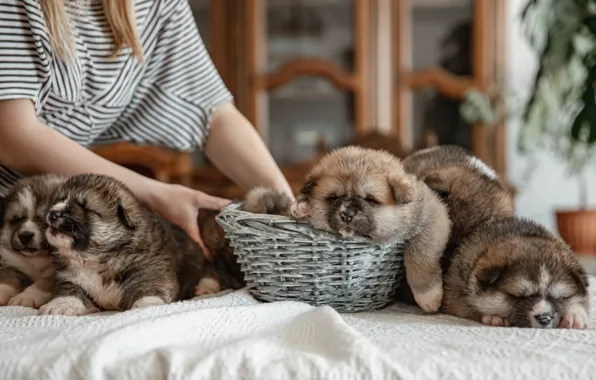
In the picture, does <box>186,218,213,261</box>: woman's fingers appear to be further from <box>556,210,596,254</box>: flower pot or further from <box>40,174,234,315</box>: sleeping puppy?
<box>556,210,596,254</box>: flower pot

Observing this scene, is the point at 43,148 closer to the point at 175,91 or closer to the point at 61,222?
the point at 61,222

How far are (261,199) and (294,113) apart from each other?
2246 millimetres

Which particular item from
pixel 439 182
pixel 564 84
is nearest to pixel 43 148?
pixel 439 182

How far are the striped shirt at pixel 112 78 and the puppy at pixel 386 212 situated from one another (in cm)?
60

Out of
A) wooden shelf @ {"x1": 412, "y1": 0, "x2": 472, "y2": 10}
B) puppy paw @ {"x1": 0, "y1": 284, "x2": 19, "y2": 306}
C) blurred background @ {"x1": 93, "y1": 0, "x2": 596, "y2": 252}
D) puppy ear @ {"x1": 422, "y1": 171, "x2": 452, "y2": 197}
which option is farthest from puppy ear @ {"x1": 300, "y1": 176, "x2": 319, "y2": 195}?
wooden shelf @ {"x1": 412, "y1": 0, "x2": 472, "y2": 10}

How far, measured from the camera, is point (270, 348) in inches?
35.9

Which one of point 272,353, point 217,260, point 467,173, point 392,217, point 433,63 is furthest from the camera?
point 433,63

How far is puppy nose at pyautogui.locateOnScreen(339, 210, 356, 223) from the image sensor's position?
3.83ft

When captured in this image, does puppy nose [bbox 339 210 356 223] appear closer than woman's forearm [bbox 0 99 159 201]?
Yes

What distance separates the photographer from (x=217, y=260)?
1.52 metres

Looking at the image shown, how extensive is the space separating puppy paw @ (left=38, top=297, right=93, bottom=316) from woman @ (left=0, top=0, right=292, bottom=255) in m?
0.31

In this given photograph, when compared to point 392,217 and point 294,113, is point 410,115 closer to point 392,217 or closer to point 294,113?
point 294,113

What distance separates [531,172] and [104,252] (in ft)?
9.56

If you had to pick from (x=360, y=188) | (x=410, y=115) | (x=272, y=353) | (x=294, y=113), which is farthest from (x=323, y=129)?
(x=272, y=353)
